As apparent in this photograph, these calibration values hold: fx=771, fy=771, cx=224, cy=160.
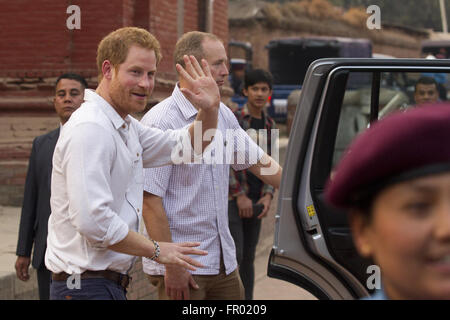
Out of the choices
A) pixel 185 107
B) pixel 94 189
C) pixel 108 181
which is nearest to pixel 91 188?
pixel 94 189

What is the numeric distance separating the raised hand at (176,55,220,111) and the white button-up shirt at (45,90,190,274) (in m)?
0.28

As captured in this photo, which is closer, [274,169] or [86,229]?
→ [86,229]

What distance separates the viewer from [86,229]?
2625 millimetres

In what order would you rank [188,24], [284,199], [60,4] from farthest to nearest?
[188,24] → [60,4] → [284,199]

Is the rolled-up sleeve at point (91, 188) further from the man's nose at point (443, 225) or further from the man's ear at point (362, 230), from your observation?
the man's nose at point (443, 225)

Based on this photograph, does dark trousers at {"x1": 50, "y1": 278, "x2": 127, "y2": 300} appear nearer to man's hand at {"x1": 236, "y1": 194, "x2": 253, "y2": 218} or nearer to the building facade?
man's hand at {"x1": 236, "y1": 194, "x2": 253, "y2": 218}

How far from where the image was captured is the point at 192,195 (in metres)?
3.63

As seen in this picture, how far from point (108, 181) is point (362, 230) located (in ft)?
5.33

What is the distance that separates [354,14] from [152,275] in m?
32.9

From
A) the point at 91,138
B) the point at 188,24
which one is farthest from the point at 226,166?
the point at 188,24

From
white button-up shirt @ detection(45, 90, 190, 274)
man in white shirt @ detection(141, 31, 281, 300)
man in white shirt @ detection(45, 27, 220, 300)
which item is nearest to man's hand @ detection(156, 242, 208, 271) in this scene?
man in white shirt @ detection(45, 27, 220, 300)

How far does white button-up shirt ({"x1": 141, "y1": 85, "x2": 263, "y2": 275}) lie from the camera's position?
11.9 feet

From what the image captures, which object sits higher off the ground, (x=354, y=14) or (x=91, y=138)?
(x=354, y=14)
